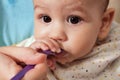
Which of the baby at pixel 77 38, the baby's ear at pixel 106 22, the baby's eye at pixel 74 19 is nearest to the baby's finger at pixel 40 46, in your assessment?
the baby at pixel 77 38

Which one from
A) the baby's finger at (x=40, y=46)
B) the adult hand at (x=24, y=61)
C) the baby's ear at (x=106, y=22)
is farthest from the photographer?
the baby's ear at (x=106, y=22)

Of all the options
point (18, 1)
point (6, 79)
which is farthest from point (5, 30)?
point (6, 79)

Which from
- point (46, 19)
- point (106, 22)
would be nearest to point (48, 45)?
point (46, 19)

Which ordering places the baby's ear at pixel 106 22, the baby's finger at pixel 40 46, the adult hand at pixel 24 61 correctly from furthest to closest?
the baby's ear at pixel 106 22 < the baby's finger at pixel 40 46 < the adult hand at pixel 24 61

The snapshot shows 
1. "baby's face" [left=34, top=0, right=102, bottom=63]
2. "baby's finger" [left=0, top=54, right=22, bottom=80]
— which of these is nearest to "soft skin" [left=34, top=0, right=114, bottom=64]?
"baby's face" [left=34, top=0, right=102, bottom=63]

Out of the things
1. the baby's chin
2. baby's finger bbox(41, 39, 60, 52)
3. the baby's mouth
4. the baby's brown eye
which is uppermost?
the baby's brown eye

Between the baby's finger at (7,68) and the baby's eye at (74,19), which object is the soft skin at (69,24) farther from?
the baby's finger at (7,68)

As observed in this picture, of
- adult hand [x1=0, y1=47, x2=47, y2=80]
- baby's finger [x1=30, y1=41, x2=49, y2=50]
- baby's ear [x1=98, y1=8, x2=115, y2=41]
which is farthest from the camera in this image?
baby's ear [x1=98, y1=8, x2=115, y2=41]

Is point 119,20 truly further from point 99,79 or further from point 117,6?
point 99,79

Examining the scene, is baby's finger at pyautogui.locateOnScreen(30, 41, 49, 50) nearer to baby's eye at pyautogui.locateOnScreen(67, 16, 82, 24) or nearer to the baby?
the baby

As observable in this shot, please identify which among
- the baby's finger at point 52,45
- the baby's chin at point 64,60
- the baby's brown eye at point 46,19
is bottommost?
the baby's chin at point 64,60

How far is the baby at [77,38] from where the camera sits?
2.95ft

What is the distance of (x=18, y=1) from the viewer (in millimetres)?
1338

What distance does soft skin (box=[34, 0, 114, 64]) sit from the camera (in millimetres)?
897
